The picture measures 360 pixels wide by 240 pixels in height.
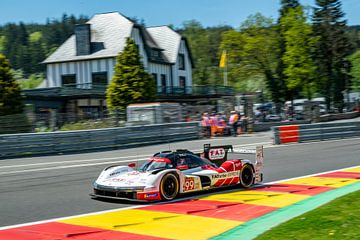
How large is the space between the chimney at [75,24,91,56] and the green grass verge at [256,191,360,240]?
43214mm

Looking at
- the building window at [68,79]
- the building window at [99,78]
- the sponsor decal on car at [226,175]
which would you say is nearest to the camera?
the sponsor decal on car at [226,175]

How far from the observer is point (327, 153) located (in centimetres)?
1998

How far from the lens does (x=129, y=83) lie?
123 ft

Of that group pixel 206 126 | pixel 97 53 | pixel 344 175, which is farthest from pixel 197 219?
pixel 97 53

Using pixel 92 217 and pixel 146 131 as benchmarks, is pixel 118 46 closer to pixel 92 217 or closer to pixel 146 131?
pixel 146 131

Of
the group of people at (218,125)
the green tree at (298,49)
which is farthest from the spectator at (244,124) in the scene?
the green tree at (298,49)

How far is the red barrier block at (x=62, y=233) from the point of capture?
7277 mm

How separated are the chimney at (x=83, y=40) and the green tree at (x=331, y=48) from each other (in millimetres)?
26703

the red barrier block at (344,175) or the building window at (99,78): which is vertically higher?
the building window at (99,78)

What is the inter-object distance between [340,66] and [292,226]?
210ft

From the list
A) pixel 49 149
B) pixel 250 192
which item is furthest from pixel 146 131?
pixel 250 192

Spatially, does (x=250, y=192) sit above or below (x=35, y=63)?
below

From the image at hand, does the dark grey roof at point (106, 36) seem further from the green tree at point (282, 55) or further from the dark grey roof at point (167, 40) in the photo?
the green tree at point (282, 55)

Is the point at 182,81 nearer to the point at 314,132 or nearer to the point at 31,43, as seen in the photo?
the point at 314,132
